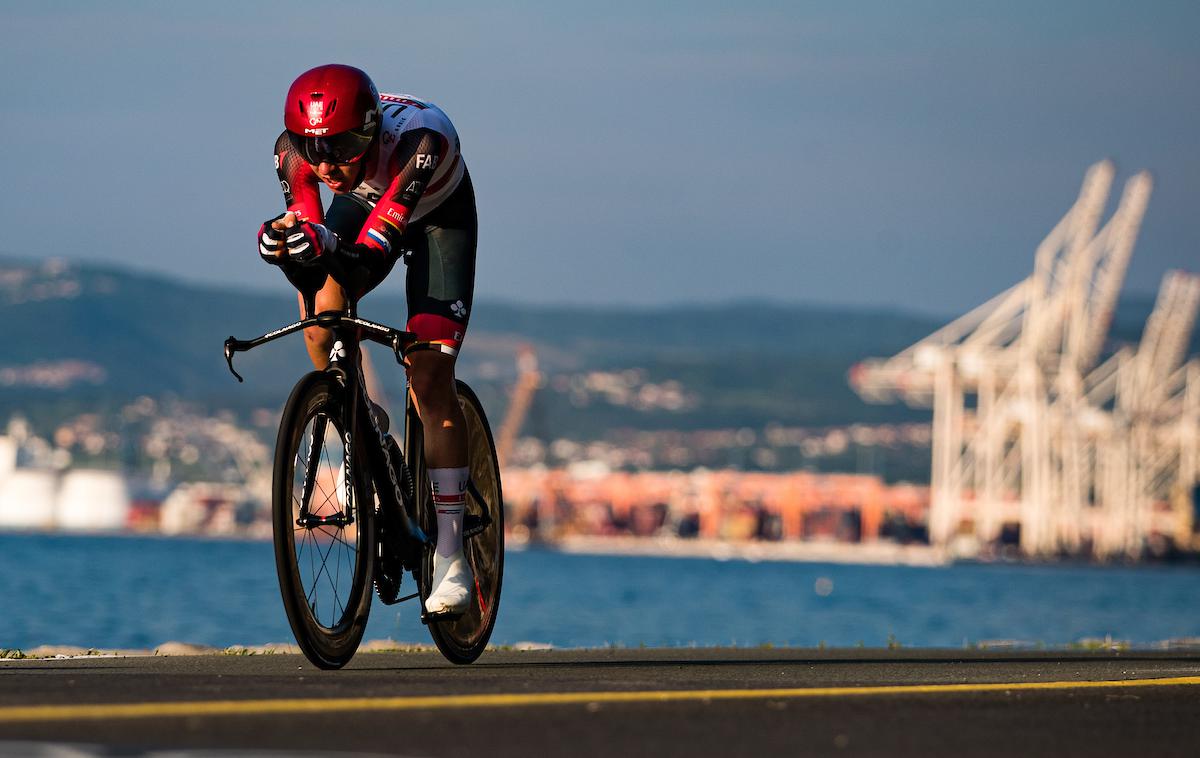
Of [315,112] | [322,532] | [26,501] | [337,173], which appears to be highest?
[26,501]

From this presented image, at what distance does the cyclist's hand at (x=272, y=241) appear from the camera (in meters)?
5.85

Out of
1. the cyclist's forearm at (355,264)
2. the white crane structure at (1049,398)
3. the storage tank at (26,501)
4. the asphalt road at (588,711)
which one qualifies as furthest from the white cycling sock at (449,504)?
the storage tank at (26,501)

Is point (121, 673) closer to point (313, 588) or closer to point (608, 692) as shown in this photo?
point (313, 588)

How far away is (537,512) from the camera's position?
16825 cm

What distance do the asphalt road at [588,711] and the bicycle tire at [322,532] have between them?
0.16 metres

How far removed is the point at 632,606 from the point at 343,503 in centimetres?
5888

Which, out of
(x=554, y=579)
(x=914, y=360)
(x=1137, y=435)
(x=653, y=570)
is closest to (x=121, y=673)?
(x=554, y=579)

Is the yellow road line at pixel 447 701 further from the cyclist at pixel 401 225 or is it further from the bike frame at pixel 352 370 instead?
the cyclist at pixel 401 225

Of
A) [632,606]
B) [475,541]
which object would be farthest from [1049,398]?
[475,541]

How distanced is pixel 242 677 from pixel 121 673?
→ 52cm

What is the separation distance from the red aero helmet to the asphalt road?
156 cm

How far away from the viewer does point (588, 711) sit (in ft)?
15.4

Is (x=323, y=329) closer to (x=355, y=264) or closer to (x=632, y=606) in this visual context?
(x=355, y=264)

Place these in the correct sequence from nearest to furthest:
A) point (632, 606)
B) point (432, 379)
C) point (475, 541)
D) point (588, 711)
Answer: point (588, 711), point (432, 379), point (475, 541), point (632, 606)
